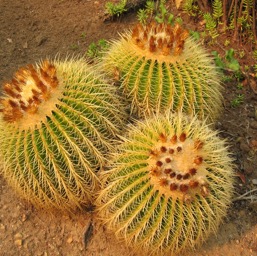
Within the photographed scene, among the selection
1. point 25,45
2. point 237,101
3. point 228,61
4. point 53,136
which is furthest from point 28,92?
point 228,61

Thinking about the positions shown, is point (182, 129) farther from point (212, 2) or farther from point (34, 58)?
point (212, 2)

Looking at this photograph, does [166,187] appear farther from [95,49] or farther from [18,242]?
[95,49]

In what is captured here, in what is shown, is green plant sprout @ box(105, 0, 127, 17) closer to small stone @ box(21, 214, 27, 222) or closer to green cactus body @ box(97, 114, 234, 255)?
green cactus body @ box(97, 114, 234, 255)

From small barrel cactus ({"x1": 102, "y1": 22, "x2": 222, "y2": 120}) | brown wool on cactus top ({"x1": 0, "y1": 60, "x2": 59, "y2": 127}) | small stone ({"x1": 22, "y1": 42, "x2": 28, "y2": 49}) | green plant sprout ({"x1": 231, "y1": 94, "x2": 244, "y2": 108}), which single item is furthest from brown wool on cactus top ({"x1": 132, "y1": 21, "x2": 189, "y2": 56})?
small stone ({"x1": 22, "y1": 42, "x2": 28, "y2": 49})

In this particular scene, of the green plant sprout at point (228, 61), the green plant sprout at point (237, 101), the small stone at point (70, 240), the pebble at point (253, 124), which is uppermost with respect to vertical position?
the small stone at point (70, 240)

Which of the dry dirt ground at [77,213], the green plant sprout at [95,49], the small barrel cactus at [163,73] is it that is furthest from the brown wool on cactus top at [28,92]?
the green plant sprout at [95,49]

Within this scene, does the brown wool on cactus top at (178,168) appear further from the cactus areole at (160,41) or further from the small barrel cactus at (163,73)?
the cactus areole at (160,41)

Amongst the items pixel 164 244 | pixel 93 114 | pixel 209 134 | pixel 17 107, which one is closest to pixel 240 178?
pixel 209 134

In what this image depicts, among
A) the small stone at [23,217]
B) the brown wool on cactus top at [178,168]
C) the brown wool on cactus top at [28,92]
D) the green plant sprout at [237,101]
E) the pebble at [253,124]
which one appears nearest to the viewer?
the brown wool on cactus top at [178,168]
